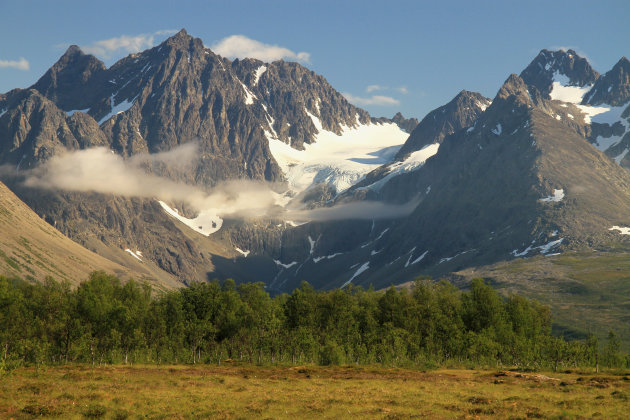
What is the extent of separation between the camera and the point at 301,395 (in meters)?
68.5

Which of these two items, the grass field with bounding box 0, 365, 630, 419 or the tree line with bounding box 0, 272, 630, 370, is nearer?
the grass field with bounding box 0, 365, 630, 419

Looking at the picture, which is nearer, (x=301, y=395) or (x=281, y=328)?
(x=301, y=395)

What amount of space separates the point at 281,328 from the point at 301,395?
248 ft

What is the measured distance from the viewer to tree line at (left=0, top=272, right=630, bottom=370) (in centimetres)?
12156

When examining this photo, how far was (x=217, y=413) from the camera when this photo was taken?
189 feet

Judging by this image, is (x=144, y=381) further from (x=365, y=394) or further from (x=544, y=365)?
(x=544, y=365)

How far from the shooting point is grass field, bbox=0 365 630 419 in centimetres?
5747

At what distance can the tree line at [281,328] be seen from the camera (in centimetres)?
12156

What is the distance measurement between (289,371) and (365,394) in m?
30.6

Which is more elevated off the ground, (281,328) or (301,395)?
(281,328)

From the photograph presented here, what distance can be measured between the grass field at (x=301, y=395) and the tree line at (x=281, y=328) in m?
30.9

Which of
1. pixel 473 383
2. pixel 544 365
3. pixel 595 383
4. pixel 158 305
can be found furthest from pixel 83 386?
pixel 544 365

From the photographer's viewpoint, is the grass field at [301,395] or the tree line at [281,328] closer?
the grass field at [301,395]

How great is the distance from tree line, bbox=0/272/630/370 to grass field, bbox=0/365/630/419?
30855 mm
